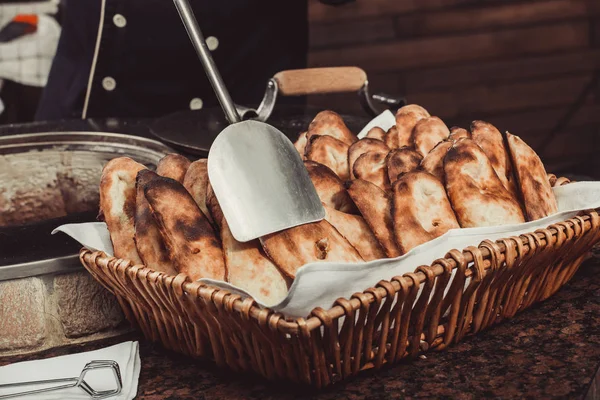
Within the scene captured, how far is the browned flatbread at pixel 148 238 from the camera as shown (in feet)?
4.54

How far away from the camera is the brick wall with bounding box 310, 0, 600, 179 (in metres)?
5.36

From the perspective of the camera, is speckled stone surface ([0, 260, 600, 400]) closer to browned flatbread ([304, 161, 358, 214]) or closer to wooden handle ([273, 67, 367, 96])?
browned flatbread ([304, 161, 358, 214])

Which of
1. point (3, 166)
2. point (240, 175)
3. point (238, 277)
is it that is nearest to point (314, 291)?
point (238, 277)

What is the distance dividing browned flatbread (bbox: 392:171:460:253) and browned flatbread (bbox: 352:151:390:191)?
0.13 metres

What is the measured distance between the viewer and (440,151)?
4.98 feet

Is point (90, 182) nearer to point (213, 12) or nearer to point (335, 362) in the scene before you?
point (213, 12)

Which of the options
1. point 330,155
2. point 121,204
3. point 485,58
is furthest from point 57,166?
point 485,58

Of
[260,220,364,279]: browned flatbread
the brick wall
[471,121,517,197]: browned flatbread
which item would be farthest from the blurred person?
the brick wall

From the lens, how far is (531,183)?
1.48 metres

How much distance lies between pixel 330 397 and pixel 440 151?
0.54 metres

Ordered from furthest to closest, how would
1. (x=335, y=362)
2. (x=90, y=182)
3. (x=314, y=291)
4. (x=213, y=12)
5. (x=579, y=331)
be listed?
(x=213, y=12) < (x=90, y=182) < (x=579, y=331) < (x=335, y=362) < (x=314, y=291)

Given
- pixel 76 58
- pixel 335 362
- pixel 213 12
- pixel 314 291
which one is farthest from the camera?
pixel 76 58

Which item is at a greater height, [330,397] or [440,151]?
[440,151]

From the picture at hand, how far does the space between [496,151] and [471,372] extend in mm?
472
